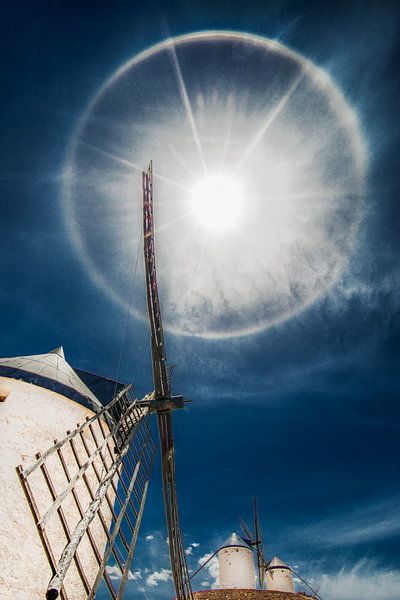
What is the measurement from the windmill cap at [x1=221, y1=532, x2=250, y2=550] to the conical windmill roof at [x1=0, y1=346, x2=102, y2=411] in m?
22.9

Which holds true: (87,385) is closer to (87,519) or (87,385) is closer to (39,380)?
(39,380)

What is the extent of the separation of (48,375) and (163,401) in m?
3.67

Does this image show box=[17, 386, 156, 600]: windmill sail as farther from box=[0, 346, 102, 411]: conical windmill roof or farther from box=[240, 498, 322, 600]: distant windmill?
box=[240, 498, 322, 600]: distant windmill

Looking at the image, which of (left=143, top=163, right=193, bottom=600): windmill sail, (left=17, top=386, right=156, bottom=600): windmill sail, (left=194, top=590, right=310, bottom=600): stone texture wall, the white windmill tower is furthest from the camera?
the white windmill tower

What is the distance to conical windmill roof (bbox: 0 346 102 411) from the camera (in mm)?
7125

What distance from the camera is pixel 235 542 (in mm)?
24984

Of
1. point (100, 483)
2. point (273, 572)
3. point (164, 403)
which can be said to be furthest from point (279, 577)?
point (100, 483)

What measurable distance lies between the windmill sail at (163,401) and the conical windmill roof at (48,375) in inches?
91.7

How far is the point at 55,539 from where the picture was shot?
5395mm

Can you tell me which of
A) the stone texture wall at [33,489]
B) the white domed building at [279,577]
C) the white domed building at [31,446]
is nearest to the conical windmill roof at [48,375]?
the white domed building at [31,446]

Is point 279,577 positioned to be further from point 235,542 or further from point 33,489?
point 33,489

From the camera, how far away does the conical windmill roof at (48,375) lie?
712 centimetres

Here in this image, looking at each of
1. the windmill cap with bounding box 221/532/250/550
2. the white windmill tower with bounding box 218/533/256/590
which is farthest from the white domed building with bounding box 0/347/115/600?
the windmill cap with bounding box 221/532/250/550

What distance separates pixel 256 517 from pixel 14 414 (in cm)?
3230
